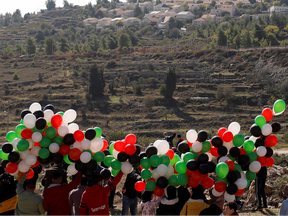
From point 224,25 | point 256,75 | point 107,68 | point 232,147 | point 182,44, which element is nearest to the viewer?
point 232,147

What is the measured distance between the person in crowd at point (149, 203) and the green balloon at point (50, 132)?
1.63 metres

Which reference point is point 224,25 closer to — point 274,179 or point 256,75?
point 256,75

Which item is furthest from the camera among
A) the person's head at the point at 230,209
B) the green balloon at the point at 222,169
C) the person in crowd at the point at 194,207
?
the green balloon at the point at 222,169

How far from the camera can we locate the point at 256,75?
123 feet

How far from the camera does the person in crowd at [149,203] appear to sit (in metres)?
4.89

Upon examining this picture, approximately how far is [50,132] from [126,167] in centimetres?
127

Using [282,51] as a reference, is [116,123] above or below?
below

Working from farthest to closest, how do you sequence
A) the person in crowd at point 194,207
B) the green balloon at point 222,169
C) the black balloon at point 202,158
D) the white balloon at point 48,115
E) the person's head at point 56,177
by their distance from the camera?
the white balloon at point 48,115, the black balloon at point 202,158, the green balloon at point 222,169, the person's head at point 56,177, the person in crowd at point 194,207

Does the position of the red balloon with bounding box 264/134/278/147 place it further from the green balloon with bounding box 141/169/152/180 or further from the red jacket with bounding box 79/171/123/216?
the red jacket with bounding box 79/171/123/216

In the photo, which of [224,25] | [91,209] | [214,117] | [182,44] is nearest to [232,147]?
[91,209]

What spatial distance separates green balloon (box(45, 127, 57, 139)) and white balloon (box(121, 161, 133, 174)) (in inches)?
45.5

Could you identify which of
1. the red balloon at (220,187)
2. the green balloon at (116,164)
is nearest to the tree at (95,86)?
the green balloon at (116,164)

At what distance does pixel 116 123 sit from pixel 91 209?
2584 cm

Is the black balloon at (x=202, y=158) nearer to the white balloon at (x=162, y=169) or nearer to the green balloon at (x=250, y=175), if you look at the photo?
the white balloon at (x=162, y=169)
